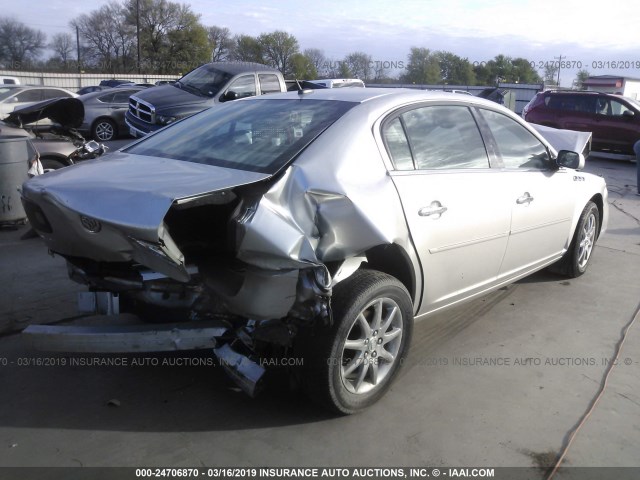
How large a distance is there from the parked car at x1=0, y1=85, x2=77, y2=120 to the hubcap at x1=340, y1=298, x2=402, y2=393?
14.5 m

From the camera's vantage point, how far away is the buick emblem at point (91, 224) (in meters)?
2.58

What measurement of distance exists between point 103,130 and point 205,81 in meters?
5.42

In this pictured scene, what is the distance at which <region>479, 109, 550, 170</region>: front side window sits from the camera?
4164 millimetres

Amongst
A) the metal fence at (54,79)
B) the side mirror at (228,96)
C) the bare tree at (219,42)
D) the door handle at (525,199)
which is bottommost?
the door handle at (525,199)

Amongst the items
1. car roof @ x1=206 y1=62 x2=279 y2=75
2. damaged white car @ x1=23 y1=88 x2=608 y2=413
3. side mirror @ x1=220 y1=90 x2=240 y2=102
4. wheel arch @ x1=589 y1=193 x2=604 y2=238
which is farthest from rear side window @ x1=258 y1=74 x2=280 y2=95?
damaged white car @ x1=23 y1=88 x2=608 y2=413

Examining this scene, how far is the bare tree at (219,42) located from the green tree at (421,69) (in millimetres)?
23480

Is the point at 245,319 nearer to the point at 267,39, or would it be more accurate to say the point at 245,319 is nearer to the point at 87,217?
the point at 87,217

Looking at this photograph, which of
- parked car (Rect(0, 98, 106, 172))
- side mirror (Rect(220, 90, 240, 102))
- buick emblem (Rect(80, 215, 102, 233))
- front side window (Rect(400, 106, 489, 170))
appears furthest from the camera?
side mirror (Rect(220, 90, 240, 102))

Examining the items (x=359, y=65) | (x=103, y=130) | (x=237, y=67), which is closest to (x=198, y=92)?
(x=237, y=67)

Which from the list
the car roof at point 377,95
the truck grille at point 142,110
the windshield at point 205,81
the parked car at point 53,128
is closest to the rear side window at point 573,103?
the windshield at point 205,81

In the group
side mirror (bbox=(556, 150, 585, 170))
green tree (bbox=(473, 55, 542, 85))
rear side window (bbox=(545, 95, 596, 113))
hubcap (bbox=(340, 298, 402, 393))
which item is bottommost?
hubcap (bbox=(340, 298, 402, 393))

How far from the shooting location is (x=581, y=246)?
5.30 metres

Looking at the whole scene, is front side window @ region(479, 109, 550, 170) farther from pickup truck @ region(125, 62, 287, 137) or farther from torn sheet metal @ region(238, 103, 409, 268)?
pickup truck @ region(125, 62, 287, 137)

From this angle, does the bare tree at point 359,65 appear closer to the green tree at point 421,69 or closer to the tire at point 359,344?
the green tree at point 421,69
